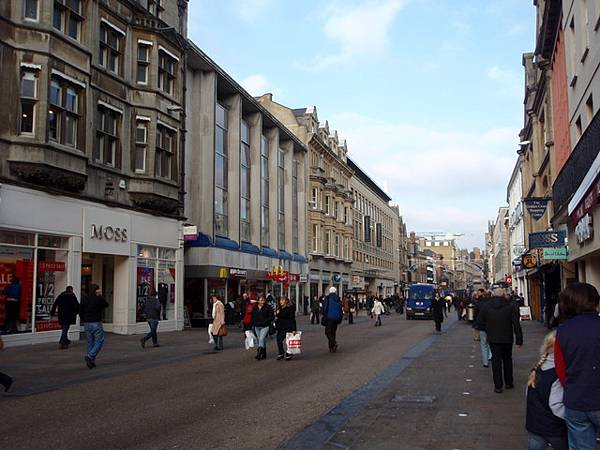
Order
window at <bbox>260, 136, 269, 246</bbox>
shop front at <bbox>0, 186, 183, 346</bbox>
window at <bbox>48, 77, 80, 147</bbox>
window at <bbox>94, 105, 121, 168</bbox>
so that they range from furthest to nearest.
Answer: window at <bbox>260, 136, 269, 246</bbox> → window at <bbox>94, 105, 121, 168</bbox> → window at <bbox>48, 77, 80, 147</bbox> → shop front at <bbox>0, 186, 183, 346</bbox>

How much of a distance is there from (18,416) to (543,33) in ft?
70.0

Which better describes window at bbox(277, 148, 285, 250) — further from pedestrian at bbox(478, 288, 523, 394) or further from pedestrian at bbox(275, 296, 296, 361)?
pedestrian at bbox(478, 288, 523, 394)

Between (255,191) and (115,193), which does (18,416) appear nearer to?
(115,193)

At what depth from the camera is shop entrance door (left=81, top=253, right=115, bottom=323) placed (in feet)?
76.9

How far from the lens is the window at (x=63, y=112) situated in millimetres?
19266

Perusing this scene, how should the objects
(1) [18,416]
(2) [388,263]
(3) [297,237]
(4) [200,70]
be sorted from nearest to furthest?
(1) [18,416]
(4) [200,70]
(3) [297,237]
(2) [388,263]

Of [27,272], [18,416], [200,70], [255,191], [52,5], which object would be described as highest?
[200,70]

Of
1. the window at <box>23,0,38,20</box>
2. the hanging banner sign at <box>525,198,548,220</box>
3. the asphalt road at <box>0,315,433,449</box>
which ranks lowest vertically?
the asphalt road at <box>0,315,433,449</box>

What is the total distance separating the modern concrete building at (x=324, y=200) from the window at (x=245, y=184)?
13.3m

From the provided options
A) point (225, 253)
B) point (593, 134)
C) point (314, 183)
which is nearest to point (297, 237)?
point (314, 183)

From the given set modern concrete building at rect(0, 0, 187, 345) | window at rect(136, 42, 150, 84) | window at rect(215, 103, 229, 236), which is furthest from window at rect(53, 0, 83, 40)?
window at rect(215, 103, 229, 236)

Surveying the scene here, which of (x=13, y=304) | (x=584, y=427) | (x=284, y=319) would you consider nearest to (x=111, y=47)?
(x=13, y=304)

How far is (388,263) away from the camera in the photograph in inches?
3558

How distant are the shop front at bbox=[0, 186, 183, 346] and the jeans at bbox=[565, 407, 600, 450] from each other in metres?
13.4
